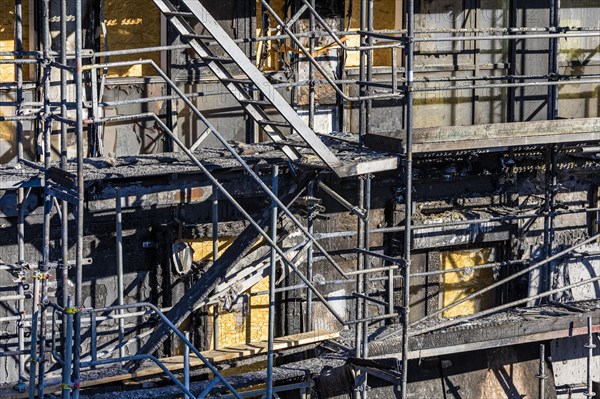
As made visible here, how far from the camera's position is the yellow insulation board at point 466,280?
1694 centimetres

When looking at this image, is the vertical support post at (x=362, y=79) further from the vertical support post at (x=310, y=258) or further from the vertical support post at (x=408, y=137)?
the vertical support post at (x=310, y=258)

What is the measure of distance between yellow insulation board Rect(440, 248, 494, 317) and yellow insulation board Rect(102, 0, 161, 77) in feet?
13.8

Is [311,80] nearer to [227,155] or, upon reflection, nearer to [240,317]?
[227,155]

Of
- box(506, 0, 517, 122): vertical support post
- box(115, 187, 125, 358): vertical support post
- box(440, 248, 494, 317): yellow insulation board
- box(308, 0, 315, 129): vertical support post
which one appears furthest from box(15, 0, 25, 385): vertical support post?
box(506, 0, 517, 122): vertical support post

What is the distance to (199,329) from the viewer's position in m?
15.4

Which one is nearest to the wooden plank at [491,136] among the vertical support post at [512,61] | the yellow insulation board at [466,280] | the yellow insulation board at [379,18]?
the vertical support post at [512,61]

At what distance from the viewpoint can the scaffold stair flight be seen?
42.0 feet

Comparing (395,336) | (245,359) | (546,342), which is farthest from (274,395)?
(546,342)

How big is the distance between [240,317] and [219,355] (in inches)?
39.0

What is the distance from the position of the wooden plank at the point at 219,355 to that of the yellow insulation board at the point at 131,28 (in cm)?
291

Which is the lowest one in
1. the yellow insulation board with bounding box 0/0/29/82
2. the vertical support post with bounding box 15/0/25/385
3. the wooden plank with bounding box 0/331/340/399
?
the wooden plank with bounding box 0/331/340/399

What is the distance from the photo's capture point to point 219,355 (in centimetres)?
1470

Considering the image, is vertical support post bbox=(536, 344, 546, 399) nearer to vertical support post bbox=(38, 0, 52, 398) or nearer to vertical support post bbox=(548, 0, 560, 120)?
vertical support post bbox=(548, 0, 560, 120)

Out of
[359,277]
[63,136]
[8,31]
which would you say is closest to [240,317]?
[359,277]
